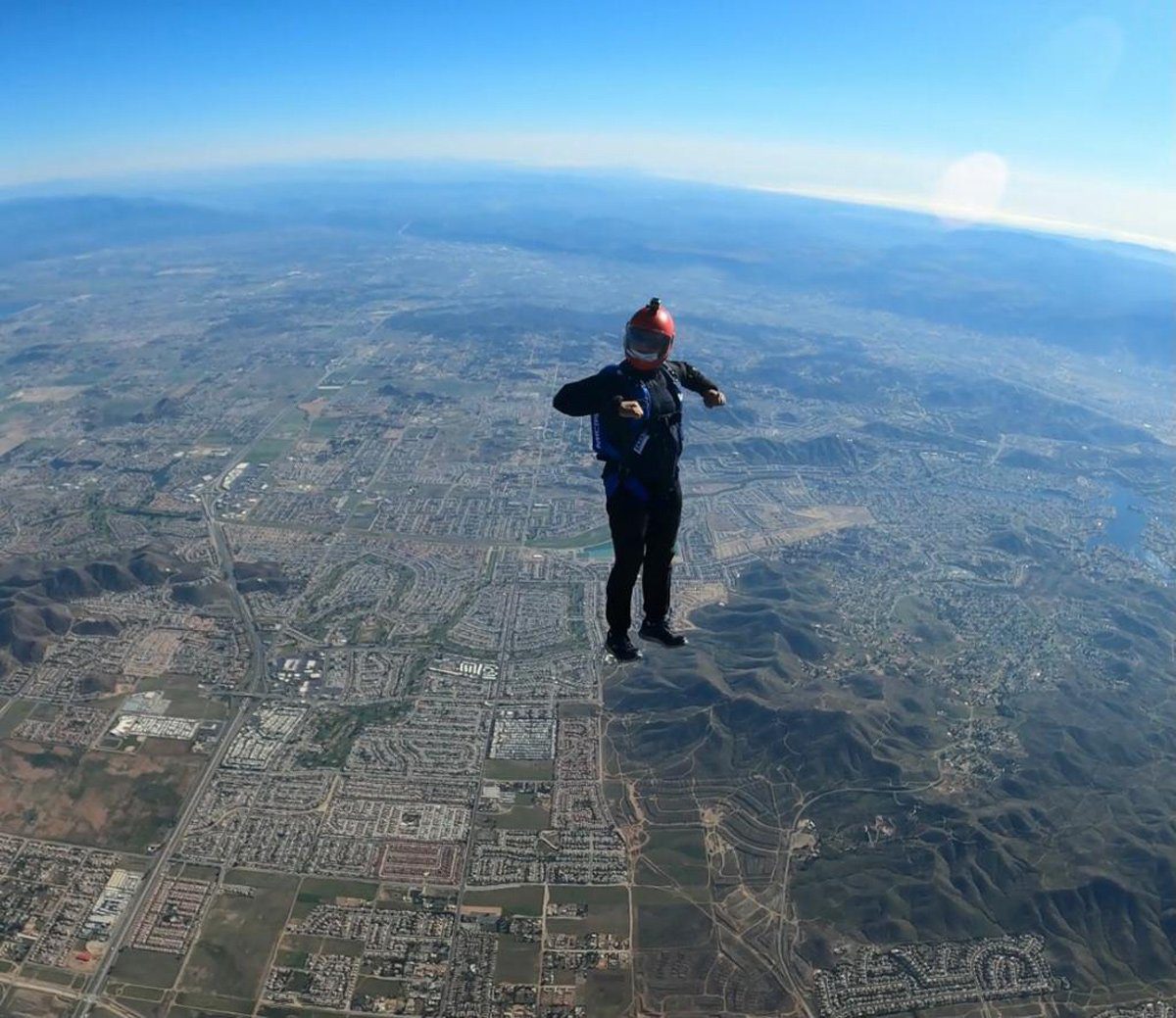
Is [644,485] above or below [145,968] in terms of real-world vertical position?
above

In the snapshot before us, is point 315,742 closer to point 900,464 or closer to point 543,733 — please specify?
point 543,733

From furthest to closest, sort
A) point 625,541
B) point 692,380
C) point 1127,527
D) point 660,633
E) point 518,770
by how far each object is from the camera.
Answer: point 1127,527, point 518,770, point 660,633, point 692,380, point 625,541

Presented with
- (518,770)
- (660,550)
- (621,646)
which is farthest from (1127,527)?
(660,550)

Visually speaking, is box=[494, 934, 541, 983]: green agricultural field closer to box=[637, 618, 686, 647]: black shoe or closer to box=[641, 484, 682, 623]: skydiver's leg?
box=[637, 618, 686, 647]: black shoe

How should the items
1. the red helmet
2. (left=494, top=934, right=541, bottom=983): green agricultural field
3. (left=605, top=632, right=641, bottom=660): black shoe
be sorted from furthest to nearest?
(left=494, top=934, right=541, bottom=983): green agricultural field → (left=605, top=632, right=641, bottom=660): black shoe → the red helmet

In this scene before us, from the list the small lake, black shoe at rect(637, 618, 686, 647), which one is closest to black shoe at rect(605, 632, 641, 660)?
black shoe at rect(637, 618, 686, 647)

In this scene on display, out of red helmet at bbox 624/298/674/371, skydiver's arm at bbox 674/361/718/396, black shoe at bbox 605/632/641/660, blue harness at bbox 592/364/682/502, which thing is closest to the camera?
red helmet at bbox 624/298/674/371

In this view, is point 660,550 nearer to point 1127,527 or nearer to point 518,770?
point 518,770

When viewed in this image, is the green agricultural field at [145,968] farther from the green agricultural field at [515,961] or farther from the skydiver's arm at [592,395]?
the skydiver's arm at [592,395]
